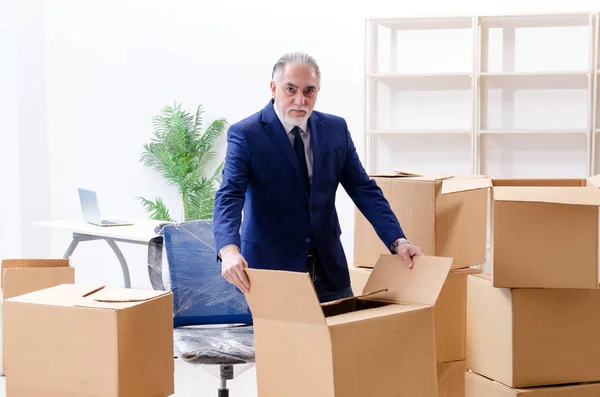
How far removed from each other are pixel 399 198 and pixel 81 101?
4112 millimetres

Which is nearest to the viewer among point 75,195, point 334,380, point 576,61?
point 334,380

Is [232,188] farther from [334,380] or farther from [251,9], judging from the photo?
[251,9]

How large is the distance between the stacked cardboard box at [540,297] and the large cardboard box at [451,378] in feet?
1.22

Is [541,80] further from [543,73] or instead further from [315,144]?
[315,144]

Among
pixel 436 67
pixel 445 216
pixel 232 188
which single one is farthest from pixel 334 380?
pixel 436 67

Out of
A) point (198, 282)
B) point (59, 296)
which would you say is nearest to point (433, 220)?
point (198, 282)

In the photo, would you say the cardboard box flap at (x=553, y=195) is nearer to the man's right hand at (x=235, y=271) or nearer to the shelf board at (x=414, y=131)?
the man's right hand at (x=235, y=271)

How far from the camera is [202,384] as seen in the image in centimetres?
376

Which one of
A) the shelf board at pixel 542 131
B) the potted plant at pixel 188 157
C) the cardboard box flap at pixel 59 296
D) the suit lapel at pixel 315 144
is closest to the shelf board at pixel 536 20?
the shelf board at pixel 542 131

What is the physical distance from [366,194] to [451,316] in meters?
Answer: 0.60

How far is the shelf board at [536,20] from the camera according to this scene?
5.06 metres

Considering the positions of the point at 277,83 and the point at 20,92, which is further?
the point at 20,92

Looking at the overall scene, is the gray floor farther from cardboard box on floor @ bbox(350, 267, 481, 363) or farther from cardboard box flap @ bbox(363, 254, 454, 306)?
cardboard box flap @ bbox(363, 254, 454, 306)

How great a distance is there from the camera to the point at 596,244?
208 centimetres
